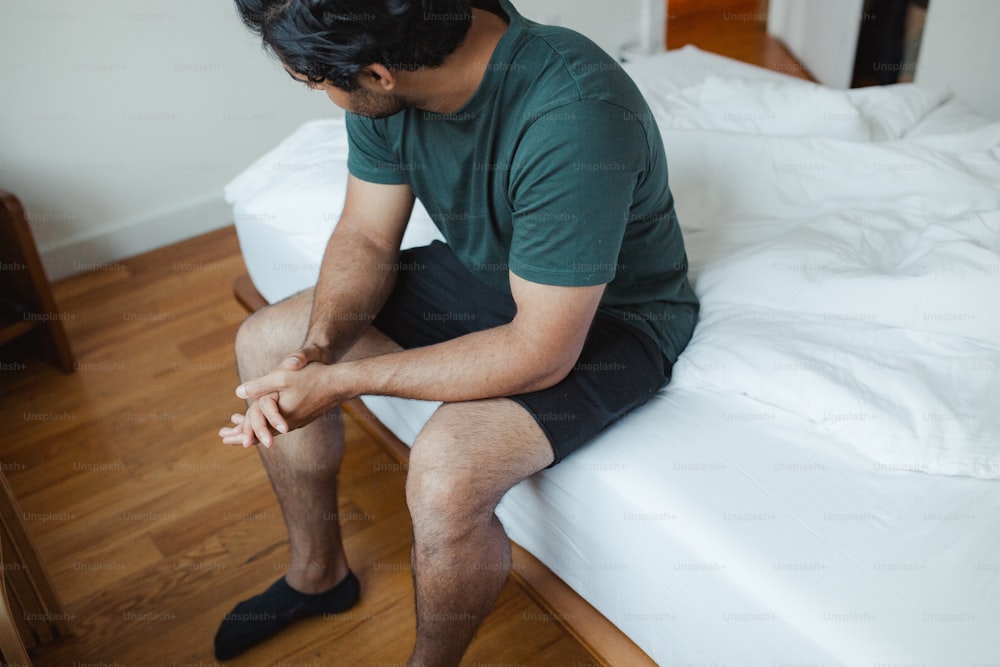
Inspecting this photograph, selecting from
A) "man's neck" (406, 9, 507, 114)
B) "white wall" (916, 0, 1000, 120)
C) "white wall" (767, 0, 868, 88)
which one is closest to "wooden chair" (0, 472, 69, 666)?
"man's neck" (406, 9, 507, 114)

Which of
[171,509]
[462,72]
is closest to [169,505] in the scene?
[171,509]

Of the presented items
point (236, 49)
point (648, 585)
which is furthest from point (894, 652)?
point (236, 49)

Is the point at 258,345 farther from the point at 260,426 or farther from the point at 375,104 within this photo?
the point at 375,104

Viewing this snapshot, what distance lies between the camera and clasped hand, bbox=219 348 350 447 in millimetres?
1151

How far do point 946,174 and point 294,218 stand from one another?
1.20 m

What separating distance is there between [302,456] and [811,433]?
75 cm

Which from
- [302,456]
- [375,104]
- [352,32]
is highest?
[352,32]

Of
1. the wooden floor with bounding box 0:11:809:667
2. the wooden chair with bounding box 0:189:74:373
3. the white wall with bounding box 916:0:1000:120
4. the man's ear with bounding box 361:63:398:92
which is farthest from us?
the white wall with bounding box 916:0:1000:120

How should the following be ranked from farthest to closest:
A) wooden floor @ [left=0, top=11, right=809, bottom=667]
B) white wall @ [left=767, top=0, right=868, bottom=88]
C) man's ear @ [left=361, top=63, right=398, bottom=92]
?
white wall @ [left=767, top=0, right=868, bottom=88] → wooden floor @ [left=0, top=11, right=809, bottom=667] → man's ear @ [left=361, top=63, right=398, bottom=92]

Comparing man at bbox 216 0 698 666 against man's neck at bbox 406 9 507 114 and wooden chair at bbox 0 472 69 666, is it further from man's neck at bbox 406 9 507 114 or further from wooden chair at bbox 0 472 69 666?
wooden chair at bbox 0 472 69 666

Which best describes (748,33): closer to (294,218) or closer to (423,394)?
(294,218)

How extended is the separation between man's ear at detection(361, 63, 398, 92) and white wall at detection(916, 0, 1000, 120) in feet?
6.38

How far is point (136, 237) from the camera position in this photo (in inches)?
101

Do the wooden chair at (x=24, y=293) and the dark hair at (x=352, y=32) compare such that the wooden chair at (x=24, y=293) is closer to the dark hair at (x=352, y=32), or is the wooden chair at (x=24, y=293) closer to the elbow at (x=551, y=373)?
the dark hair at (x=352, y=32)
